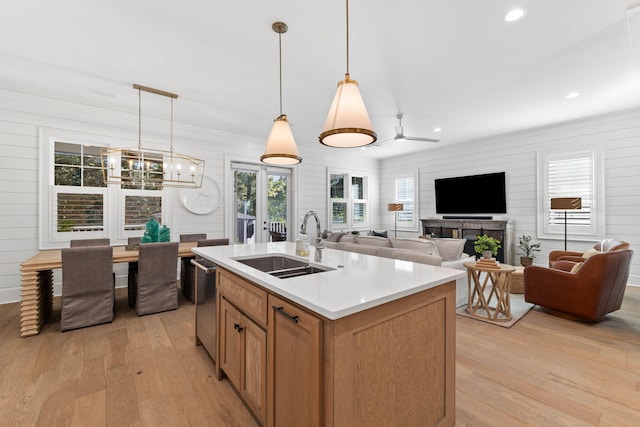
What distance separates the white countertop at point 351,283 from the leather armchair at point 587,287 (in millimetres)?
2493

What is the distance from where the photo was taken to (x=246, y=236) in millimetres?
5902

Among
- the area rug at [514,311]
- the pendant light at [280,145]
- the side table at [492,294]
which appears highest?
the pendant light at [280,145]

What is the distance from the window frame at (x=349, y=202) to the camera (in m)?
7.20

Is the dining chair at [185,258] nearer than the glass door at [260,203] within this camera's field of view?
Yes

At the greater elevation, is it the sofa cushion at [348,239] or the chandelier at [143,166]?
the chandelier at [143,166]

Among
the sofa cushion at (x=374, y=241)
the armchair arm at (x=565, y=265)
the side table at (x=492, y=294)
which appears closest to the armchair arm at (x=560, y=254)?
the armchair arm at (x=565, y=265)

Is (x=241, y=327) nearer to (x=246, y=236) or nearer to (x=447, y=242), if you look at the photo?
(x=447, y=242)

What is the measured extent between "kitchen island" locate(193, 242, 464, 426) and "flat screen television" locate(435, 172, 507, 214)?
527 cm

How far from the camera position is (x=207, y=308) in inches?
93.5

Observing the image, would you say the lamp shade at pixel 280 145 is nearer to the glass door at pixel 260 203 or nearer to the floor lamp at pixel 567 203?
the glass door at pixel 260 203

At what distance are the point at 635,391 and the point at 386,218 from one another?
Answer: 640 centimetres

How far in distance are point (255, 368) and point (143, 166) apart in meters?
3.03

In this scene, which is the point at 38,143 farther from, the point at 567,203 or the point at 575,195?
the point at 575,195

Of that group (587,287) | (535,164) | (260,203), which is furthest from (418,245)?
(535,164)
